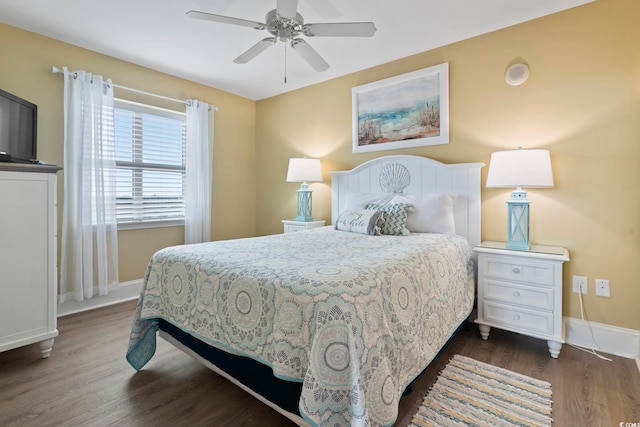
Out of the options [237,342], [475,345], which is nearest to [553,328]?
[475,345]

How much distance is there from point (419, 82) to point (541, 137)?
1170mm

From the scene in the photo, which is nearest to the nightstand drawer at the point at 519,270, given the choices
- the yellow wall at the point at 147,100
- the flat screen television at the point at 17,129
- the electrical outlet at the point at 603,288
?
the electrical outlet at the point at 603,288

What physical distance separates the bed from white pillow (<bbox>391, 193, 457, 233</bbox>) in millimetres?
12

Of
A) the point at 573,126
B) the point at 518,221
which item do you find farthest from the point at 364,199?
the point at 573,126

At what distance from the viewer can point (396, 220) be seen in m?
2.53

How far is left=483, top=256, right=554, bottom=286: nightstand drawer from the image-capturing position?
6.90ft

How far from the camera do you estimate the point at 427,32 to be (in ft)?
8.64

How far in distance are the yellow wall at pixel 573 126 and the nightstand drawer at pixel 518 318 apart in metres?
0.41

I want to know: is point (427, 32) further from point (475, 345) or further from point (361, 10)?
point (475, 345)

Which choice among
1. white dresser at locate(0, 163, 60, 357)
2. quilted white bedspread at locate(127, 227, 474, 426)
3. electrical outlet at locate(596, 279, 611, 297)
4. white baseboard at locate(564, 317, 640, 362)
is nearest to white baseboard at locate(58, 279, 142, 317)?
white dresser at locate(0, 163, 60, 357)

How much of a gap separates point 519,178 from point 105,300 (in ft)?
12.6

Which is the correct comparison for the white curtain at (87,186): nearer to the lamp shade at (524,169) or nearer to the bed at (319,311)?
the bed at (319,311)

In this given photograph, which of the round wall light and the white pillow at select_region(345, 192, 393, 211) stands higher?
the round wall light

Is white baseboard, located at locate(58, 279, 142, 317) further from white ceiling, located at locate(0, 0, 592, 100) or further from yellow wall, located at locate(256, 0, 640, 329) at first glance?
yellow wall, located at locate(256, 0, 640, 329)
